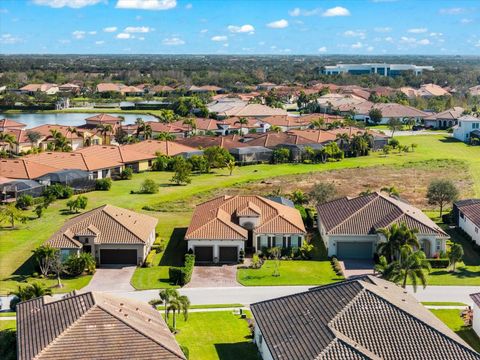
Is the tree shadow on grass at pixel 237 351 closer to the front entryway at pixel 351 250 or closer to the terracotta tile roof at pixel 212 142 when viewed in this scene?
the front entryway at pixel 351 250

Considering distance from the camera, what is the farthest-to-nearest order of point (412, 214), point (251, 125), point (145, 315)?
1. point (251, 125)
2. point (412, 214)
3. point (145, 315)

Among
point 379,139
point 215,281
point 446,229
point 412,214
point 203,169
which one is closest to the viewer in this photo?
point 215,281

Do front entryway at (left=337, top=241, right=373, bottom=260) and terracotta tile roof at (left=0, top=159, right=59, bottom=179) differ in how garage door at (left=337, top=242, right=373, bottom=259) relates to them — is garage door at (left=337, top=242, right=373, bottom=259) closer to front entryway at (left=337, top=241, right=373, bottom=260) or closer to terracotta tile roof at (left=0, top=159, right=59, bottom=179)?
front entryway at (left=337, top=241, right=373, bottom=260)

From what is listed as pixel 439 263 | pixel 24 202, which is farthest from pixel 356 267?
pixel 24 202

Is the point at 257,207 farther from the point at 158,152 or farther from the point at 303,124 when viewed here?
the point at 303,124

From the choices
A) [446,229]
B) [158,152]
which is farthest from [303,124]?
[446,229]

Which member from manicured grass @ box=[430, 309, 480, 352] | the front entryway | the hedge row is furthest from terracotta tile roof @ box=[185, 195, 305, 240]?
manicured grass @ box=[430, 309, 480, 352]

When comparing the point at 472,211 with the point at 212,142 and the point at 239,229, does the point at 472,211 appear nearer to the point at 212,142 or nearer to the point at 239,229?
the point at 239,229
